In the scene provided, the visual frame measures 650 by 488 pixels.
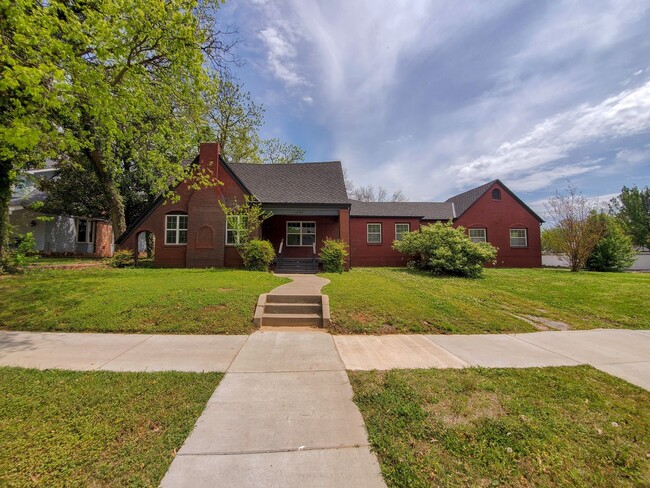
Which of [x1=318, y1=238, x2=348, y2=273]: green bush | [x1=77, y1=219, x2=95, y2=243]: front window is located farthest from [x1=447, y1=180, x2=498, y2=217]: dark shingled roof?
[x1=77, y1=219, x2=95, y2=243]: front window

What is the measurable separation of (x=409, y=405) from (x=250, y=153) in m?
26.9

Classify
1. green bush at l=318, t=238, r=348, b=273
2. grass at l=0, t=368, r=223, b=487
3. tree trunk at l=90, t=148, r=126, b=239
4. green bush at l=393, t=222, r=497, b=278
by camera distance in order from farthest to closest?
1. tree trunk at l=90, t=148, r=126, b=239
2. green bush at l=318, t=238, r=348, b=273
3. green bush at l=393, t=222, r=497, b=278
4. grass at l=0, t=368, r=223, b=487

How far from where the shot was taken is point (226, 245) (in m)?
14.8

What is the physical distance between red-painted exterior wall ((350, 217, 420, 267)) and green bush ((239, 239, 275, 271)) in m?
8.35

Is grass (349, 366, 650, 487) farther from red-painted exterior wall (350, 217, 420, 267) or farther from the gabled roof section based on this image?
the gabled roof section

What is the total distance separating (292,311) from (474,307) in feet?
16.7

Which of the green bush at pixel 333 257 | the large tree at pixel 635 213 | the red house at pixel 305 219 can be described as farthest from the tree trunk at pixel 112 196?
the large tree at pixel 635 213

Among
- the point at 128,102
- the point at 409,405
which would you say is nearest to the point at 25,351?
the point at 409,405

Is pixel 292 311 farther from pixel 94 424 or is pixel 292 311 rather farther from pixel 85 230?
pixel 85 230

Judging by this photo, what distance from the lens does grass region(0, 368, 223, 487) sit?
228 cm

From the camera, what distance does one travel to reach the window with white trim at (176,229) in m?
15.0

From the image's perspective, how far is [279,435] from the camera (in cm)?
279

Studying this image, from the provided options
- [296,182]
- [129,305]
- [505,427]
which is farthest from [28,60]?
[296,182]

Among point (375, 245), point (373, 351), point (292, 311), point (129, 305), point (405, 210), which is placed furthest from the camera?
point (405, 210)
